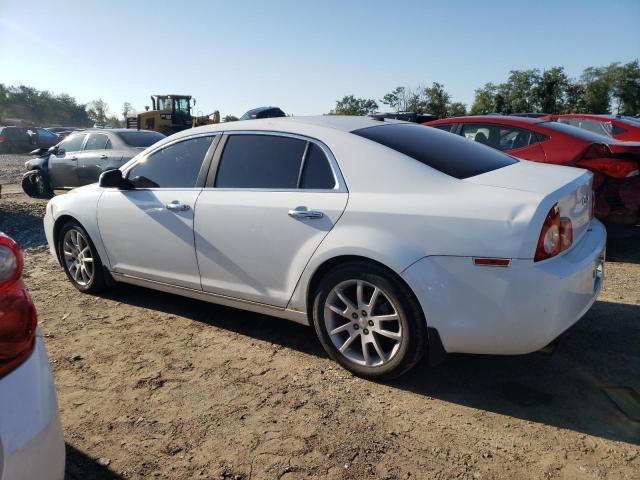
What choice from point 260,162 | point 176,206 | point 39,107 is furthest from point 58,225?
point 39,107

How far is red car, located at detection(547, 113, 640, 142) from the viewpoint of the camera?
350 inches

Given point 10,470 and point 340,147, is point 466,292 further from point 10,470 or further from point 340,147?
point 10,470

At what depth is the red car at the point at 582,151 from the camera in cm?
521

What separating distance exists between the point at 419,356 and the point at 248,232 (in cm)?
135

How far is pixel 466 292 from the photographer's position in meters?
2.58

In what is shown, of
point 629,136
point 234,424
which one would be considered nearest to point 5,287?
point 234,424

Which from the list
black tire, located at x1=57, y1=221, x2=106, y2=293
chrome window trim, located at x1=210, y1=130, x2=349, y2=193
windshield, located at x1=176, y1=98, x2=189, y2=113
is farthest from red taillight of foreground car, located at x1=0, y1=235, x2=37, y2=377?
windshield, located at x1=176, y1=98, x2=189, y2=113

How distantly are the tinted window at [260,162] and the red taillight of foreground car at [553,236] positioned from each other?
4.97 ft

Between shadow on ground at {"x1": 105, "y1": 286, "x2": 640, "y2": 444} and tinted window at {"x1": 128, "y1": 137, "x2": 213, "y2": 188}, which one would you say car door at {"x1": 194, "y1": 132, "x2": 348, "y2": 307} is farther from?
shadow on ground at {"x1": 105, "y1": 286, "x2": 640, "y2": 444}

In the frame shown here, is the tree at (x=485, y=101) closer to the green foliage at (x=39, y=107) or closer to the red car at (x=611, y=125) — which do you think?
the red car at (x=611, y=125)

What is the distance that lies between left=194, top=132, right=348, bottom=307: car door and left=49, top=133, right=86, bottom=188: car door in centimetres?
770

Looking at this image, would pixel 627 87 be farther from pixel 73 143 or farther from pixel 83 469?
pixel 83 469

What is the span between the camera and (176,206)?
3732 millimetres

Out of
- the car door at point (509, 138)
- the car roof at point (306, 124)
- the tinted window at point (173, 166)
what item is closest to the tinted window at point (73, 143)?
the tinted window at point (173, 166)
